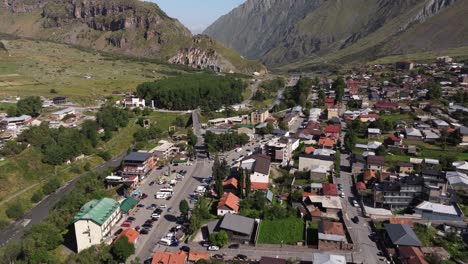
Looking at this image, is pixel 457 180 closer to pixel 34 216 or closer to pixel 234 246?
pixel 234 246

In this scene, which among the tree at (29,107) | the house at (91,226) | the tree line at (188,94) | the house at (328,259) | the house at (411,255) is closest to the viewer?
the house at (328,259)

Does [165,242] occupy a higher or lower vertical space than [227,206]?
lower

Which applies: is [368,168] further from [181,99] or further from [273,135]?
[181,99]

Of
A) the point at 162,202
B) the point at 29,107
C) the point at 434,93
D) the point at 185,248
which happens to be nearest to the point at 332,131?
the point at 162,202

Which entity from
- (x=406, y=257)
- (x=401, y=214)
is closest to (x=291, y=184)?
(x=401, y=214)

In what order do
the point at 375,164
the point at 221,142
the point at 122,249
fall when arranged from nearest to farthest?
the point at 122,249
the point at 375,164
the point at 221,142

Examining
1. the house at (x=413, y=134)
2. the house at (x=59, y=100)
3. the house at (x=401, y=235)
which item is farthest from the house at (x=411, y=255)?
the house at (x=59, y=100)

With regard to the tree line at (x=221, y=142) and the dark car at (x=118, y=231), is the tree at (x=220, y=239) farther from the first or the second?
the tree line at (x=221, y=142)
